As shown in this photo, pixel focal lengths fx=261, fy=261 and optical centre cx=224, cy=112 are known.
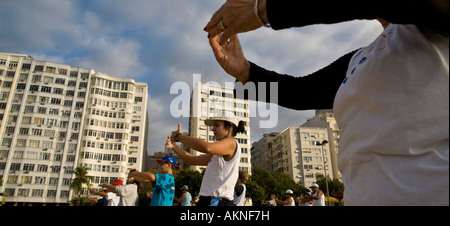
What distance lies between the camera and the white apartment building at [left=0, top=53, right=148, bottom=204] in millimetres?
55375

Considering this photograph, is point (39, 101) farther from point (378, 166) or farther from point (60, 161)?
point (378, 166)

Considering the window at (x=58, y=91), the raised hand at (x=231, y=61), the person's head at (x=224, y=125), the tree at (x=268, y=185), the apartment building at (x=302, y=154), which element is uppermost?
the window at (x=58, y=91)

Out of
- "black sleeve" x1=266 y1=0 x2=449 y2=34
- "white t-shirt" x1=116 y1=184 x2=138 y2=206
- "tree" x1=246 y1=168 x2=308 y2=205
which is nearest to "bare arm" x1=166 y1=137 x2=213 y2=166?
"white t-shirt" x1=116 y1=184 x2=138 y2=206

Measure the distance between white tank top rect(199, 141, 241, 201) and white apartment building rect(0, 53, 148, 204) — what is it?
63317 mm

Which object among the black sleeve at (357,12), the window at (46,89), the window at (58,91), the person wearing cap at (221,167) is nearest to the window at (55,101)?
the window at (58,91)

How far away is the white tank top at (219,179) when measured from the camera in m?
4.43

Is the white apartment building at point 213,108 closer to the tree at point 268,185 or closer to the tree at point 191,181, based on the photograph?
the tree at point 268,185

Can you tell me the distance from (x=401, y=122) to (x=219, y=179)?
12.6 feet

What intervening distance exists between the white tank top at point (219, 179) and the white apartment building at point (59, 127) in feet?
208

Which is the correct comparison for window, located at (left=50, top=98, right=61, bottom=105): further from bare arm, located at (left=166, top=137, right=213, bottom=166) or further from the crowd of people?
the crowd of people

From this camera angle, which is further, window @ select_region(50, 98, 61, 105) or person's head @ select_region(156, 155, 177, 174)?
window @ select_region(50, 98, 61, 105)

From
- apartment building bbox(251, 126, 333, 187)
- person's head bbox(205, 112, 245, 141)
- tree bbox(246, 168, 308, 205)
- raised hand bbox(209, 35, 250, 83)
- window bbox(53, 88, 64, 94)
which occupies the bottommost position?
tree bbox(246, 168, 308, 205)

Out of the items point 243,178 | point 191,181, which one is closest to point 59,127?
point 191,181
